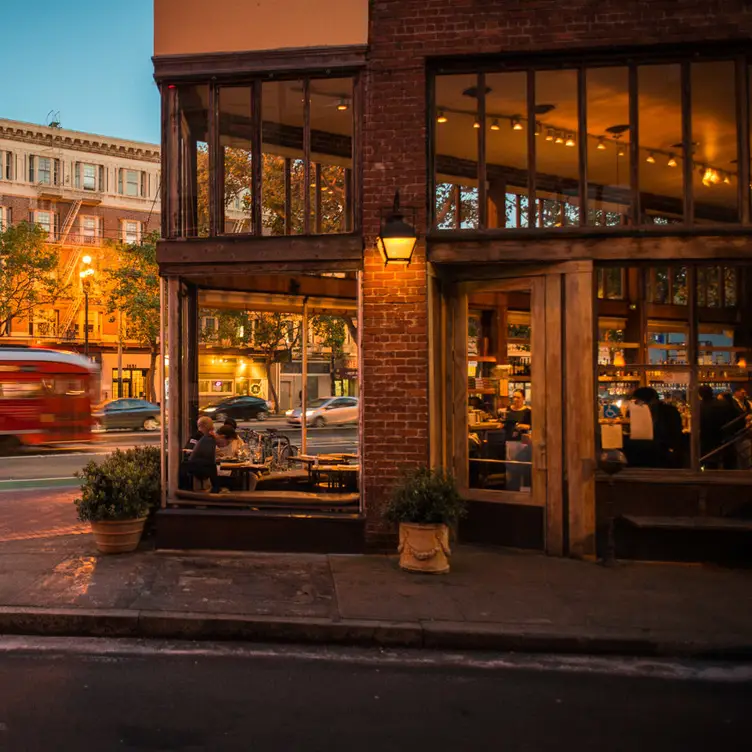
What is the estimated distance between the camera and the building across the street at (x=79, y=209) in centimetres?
4431

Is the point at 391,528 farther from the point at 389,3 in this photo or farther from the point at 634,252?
the point at 389,3

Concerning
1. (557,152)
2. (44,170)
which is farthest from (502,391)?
(44,170)

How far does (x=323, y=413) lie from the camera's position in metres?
12.7

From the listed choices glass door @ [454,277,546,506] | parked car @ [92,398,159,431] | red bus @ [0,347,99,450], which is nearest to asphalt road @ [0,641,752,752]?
glass door @ [454,277,546,506]

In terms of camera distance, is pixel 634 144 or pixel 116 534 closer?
pixel 116 534

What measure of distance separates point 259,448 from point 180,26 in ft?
18.5

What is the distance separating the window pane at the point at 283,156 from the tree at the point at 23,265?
30422mm

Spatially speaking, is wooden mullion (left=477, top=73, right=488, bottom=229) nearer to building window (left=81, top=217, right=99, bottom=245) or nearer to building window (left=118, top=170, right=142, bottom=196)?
building window (left=81, top=217, right=99, bottom=245)

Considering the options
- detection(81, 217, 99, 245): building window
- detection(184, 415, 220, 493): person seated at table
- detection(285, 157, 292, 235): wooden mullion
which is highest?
detection(81, 217, 99, 245): building window

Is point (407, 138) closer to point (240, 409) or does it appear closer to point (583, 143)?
point (583, 143)

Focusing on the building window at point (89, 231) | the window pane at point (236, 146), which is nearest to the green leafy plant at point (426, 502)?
the window pane at point (236, 146)

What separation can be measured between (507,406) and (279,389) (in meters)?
4.75

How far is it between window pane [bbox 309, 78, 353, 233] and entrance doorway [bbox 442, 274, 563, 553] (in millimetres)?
1661

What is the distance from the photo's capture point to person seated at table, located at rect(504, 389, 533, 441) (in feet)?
28.7
